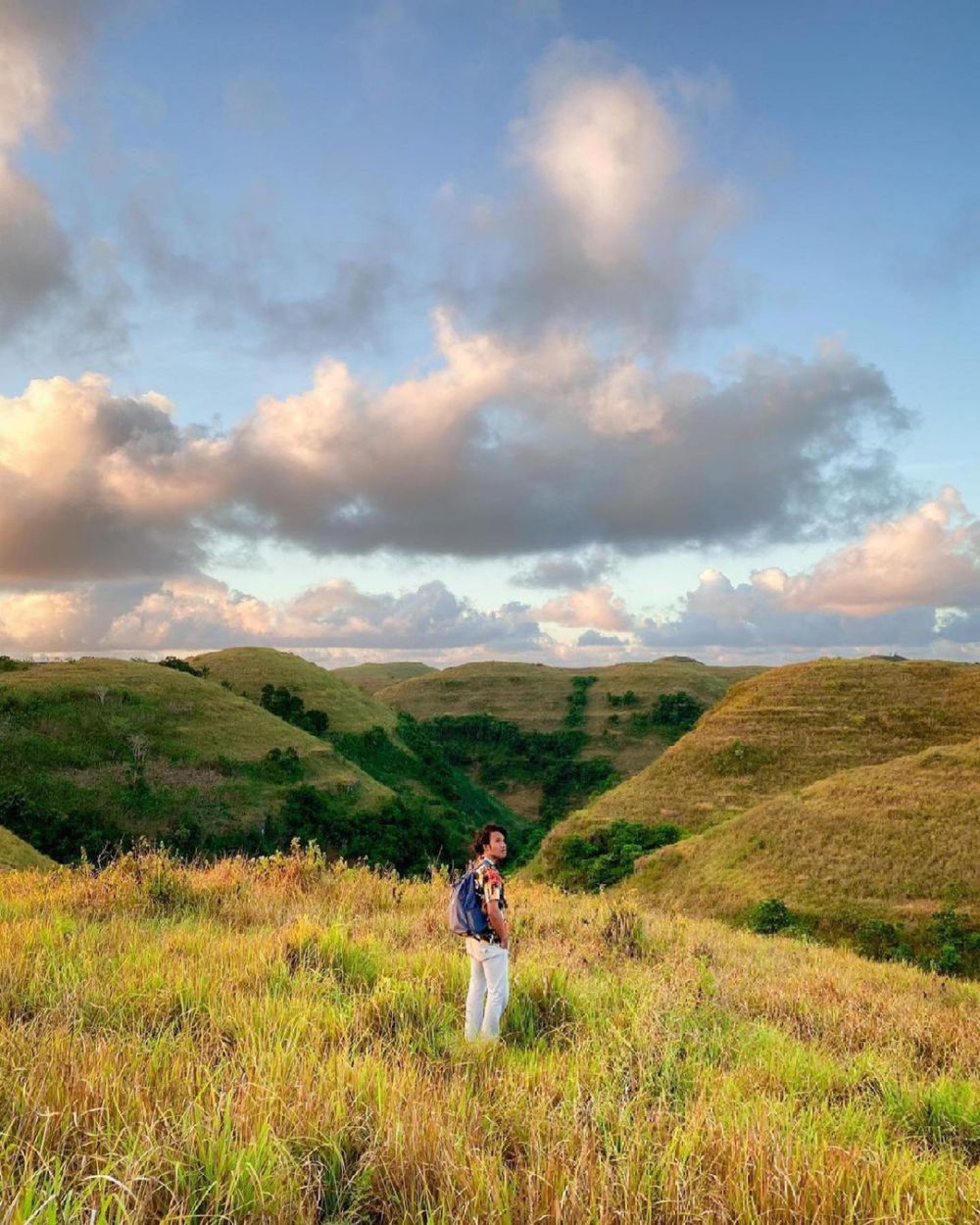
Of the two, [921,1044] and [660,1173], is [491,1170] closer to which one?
[660,1173]

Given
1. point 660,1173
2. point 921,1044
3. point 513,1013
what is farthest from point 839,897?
point 660,1173

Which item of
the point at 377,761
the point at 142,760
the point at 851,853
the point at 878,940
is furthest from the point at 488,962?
the point at 377,761

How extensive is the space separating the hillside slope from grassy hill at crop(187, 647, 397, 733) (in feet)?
152

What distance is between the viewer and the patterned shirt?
6.42 m

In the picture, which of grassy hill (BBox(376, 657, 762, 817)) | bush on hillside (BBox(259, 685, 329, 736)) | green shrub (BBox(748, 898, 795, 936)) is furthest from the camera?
grassy hill (BBox(376, 657, 762, 817))

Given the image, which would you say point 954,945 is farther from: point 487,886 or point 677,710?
point 677,710

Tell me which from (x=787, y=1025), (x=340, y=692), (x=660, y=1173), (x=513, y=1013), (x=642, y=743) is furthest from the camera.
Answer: (x=642, y=743)

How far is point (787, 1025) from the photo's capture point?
7.34 metres

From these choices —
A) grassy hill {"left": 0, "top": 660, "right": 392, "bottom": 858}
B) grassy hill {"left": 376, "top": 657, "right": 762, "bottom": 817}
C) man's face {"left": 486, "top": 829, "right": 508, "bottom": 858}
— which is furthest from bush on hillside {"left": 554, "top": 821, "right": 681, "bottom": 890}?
grassy hill {"left": 376, "top": 657, "right": 762, "bottom": 817}

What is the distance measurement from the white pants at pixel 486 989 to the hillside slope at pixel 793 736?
188 feet

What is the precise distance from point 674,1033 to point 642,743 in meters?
124

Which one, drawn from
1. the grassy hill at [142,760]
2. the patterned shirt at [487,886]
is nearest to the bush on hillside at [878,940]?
the patterned shirt at [487,886]

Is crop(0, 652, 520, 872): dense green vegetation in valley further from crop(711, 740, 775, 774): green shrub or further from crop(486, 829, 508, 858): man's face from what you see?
crop(486, 829, 508, 858): man's face

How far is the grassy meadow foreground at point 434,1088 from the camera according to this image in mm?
3246
